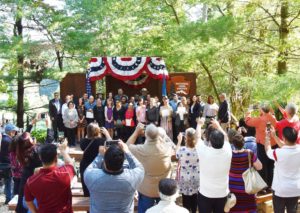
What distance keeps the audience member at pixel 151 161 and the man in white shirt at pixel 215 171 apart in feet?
1.59

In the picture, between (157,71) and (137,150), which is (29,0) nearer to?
(157,71)

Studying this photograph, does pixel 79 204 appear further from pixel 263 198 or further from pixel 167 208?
pixel 263 198

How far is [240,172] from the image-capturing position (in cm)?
429

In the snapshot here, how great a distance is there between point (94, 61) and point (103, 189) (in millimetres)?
10021

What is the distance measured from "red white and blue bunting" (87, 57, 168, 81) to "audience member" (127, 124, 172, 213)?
8425 millimetres

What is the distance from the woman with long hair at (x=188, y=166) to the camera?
460 cm

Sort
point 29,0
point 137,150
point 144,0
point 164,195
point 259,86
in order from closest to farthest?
point 164,195, point 137,150, point 259,86, point 29,0, point 144,0

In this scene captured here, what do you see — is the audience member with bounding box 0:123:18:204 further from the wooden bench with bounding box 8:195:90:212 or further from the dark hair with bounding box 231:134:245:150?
the dark hair with bounding box 231:134:245:150

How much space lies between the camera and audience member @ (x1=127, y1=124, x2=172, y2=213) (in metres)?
4.28

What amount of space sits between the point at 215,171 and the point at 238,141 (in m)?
0.46

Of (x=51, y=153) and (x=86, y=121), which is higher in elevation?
(x=51, y=153)

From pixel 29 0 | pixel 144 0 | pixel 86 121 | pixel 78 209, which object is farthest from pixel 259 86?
pixel 144 0

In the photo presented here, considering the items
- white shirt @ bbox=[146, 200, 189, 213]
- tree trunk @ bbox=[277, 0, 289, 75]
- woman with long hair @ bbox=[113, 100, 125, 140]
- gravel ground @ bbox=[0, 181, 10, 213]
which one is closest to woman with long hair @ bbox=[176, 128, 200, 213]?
white shirt @ bbox=[146, 200, 189, 213]

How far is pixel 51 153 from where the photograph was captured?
332cm
